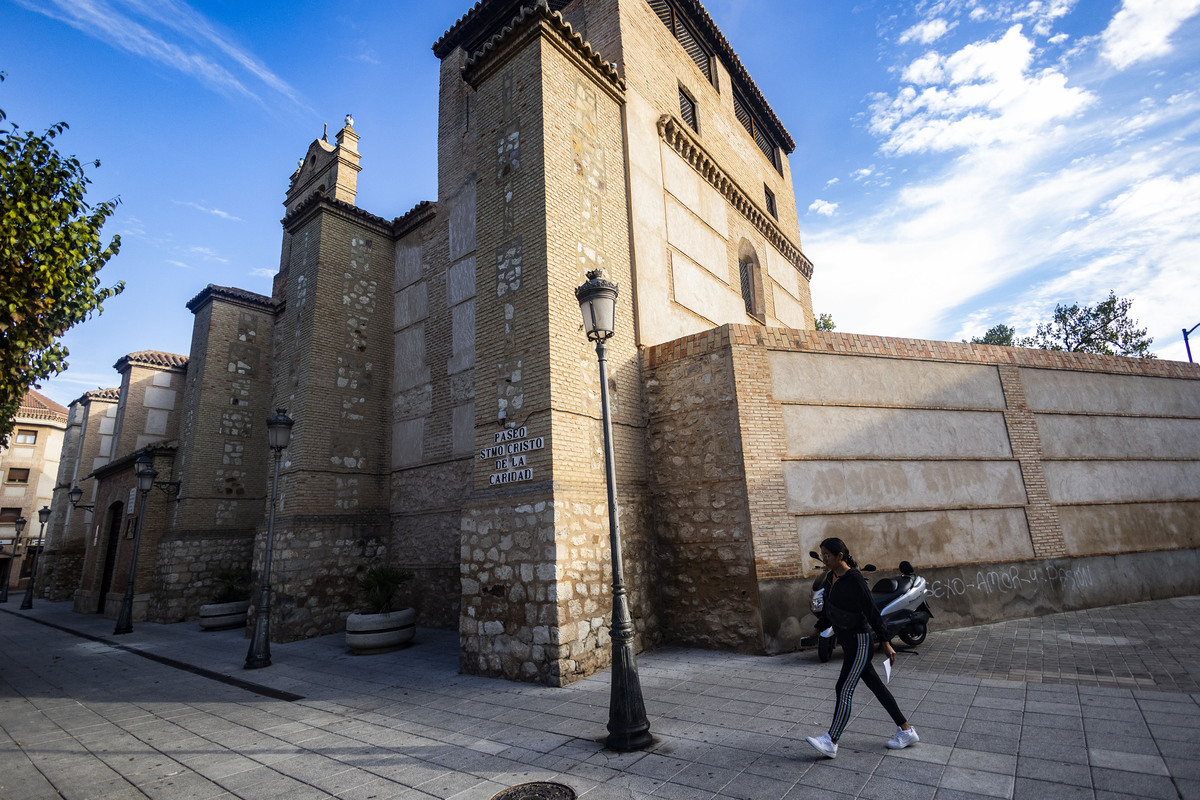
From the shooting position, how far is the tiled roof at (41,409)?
36406 millimetres

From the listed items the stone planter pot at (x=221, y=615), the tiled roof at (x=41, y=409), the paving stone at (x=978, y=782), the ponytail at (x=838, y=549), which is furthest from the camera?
the tiled roof at (x=41, y=409)

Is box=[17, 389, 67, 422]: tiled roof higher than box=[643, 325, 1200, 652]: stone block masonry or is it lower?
higher

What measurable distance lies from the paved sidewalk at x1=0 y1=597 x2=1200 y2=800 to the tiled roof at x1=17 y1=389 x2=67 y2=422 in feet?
136

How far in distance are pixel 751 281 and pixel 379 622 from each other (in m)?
12.5

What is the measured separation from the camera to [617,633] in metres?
4.72

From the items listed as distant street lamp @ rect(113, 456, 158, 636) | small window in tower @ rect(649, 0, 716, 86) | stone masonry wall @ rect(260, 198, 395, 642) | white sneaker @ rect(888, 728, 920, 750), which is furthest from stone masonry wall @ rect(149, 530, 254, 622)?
small window in tower @ rect(649, 0, 716, 86)

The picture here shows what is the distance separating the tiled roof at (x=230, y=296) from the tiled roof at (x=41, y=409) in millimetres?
30919

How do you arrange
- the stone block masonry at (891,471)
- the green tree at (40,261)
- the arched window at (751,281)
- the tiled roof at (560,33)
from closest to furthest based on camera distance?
the green tree at (40,261)
the stone block masonry at (891,471)
the tiled roof at (560,33)
the arched window at (751,281)

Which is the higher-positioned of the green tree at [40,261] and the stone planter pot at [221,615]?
the green tree at [40,261]

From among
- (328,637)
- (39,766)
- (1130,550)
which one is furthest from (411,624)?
(1130,550)

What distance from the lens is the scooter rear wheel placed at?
7309 millimetres

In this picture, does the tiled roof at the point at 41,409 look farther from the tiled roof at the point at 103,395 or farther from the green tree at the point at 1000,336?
the green tree at the point at 1000,336

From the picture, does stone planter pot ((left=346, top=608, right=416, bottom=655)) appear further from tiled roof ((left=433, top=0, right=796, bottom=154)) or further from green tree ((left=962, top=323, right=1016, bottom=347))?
green tree ((left=962, top=323, right=1016, bottom=347))

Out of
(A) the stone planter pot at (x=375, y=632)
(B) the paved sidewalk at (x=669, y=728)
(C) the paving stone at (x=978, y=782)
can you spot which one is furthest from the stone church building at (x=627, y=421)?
(C) the paving stone at (x=978, y=782)
